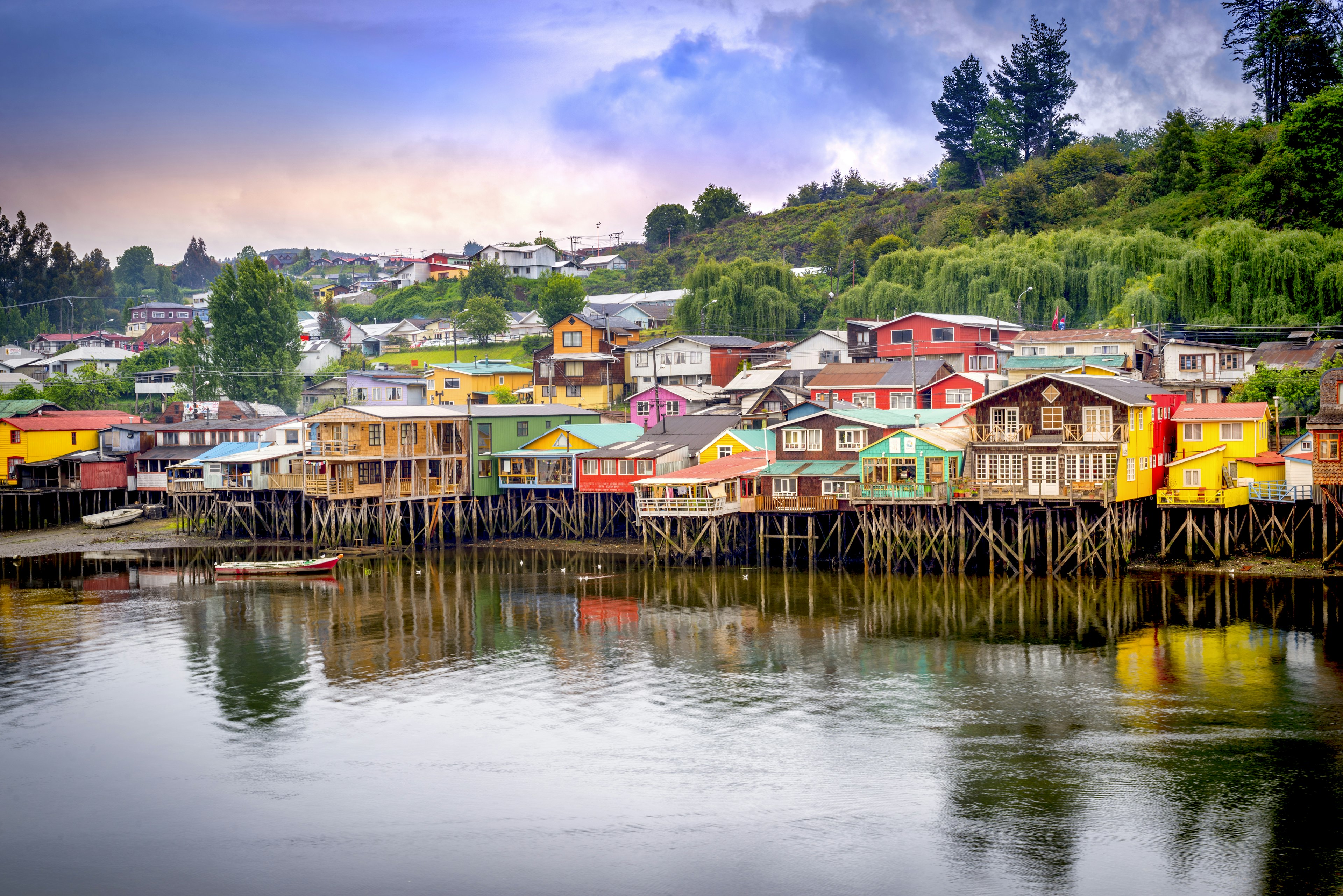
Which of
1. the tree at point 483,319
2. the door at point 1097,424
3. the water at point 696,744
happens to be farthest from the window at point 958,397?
the tree at point 483,319

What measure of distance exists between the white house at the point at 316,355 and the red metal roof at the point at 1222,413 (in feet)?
238

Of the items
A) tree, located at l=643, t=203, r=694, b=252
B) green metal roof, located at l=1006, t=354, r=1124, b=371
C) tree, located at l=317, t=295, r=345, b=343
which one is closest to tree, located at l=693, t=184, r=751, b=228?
tree, located at l=643, t=203, r=694, b=252

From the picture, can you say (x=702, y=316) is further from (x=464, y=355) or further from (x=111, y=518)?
(x=111, y=518)

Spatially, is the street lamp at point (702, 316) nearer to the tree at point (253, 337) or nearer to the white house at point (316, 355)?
the tree at point (253, 337)

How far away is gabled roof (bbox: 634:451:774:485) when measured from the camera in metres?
48.5

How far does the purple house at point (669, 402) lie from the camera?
68.1 metres

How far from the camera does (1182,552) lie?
44.2 meters

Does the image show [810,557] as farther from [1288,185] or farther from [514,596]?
[1288,185]

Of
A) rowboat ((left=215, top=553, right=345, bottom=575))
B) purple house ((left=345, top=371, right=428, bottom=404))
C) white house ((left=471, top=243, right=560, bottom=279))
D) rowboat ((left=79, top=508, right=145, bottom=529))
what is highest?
white house ((left=471, top=243, right=560, bottom=279))

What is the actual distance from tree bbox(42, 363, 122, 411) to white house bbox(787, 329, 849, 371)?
50.9 metres

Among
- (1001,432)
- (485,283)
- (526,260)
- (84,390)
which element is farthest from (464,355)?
(1001,432)

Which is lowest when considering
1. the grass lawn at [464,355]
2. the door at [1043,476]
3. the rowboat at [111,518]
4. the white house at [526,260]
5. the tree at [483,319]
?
the rowboat at [111,518]

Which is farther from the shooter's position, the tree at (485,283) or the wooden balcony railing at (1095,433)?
the tree at (485,283)

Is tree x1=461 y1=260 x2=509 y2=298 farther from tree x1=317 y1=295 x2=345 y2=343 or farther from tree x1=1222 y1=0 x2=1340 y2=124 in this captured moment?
tree x1=1222 y1=0 x2=1340 y2=124
